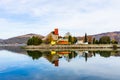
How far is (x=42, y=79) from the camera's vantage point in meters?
31.9

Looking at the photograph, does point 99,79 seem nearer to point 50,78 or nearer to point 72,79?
point 72,79

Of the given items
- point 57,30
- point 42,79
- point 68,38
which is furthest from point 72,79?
point 57,30

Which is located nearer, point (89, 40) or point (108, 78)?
point (108, 78)

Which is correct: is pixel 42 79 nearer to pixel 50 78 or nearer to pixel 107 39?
pixel 50 78

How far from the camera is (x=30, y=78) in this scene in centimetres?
3297

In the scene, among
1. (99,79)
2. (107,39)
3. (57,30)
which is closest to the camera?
(99,79)

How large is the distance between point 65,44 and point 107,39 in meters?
29.2

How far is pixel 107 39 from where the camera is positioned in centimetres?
17250

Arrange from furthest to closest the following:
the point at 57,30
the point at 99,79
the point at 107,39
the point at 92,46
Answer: the point at 57,30, the point at 107,39, the point at 92,46, the point at 99,79

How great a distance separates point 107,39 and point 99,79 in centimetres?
14357

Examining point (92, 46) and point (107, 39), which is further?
point (107, 39)

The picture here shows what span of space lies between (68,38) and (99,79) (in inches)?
5589

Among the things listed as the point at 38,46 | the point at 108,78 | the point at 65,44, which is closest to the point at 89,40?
the point at 65,44

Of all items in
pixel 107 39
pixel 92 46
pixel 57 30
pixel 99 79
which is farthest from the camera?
pixel 57 30
